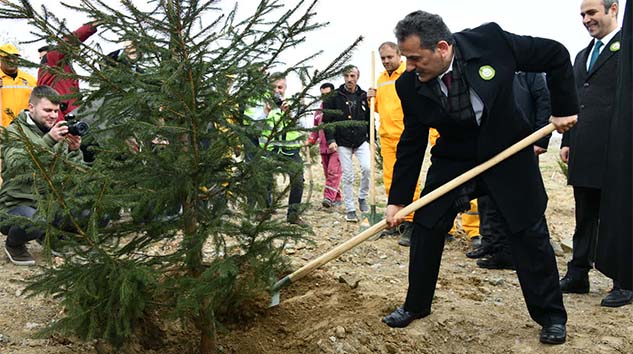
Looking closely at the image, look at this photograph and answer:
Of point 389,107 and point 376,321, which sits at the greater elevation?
point 389,107

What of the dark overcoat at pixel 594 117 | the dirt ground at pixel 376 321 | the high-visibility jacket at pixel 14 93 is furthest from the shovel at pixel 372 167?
the high-visibility jacket at pixel 14 93

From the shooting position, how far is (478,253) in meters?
6.03

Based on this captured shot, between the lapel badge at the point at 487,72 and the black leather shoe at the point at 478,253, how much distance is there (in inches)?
116

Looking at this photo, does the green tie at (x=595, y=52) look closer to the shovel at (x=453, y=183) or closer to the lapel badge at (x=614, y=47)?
the lapel badge at (x=614, y=47)

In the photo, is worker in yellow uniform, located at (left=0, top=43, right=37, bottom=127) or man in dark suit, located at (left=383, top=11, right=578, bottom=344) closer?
man in dark suit, located at (left=383, top=11, right=578, bottom=344)

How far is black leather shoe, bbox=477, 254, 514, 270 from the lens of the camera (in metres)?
5.54

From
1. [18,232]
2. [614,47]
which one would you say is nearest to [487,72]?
[614,47]

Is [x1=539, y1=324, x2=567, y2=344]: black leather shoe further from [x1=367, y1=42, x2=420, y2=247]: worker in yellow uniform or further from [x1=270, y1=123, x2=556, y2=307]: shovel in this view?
[x1=367, y1=42, x2=420, y2=247]: worker in yellow uniform

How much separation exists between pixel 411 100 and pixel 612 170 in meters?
1.79

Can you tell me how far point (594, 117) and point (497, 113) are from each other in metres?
1.31

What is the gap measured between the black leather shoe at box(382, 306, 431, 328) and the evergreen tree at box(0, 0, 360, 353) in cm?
99

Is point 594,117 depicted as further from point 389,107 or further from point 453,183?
point 389,107

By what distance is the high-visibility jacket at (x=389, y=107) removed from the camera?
6.50 m

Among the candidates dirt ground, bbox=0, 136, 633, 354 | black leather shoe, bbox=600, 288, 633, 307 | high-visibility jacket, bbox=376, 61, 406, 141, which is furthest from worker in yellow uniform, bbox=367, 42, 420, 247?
black leather shoe, bbox=600, 288, 633, 307
